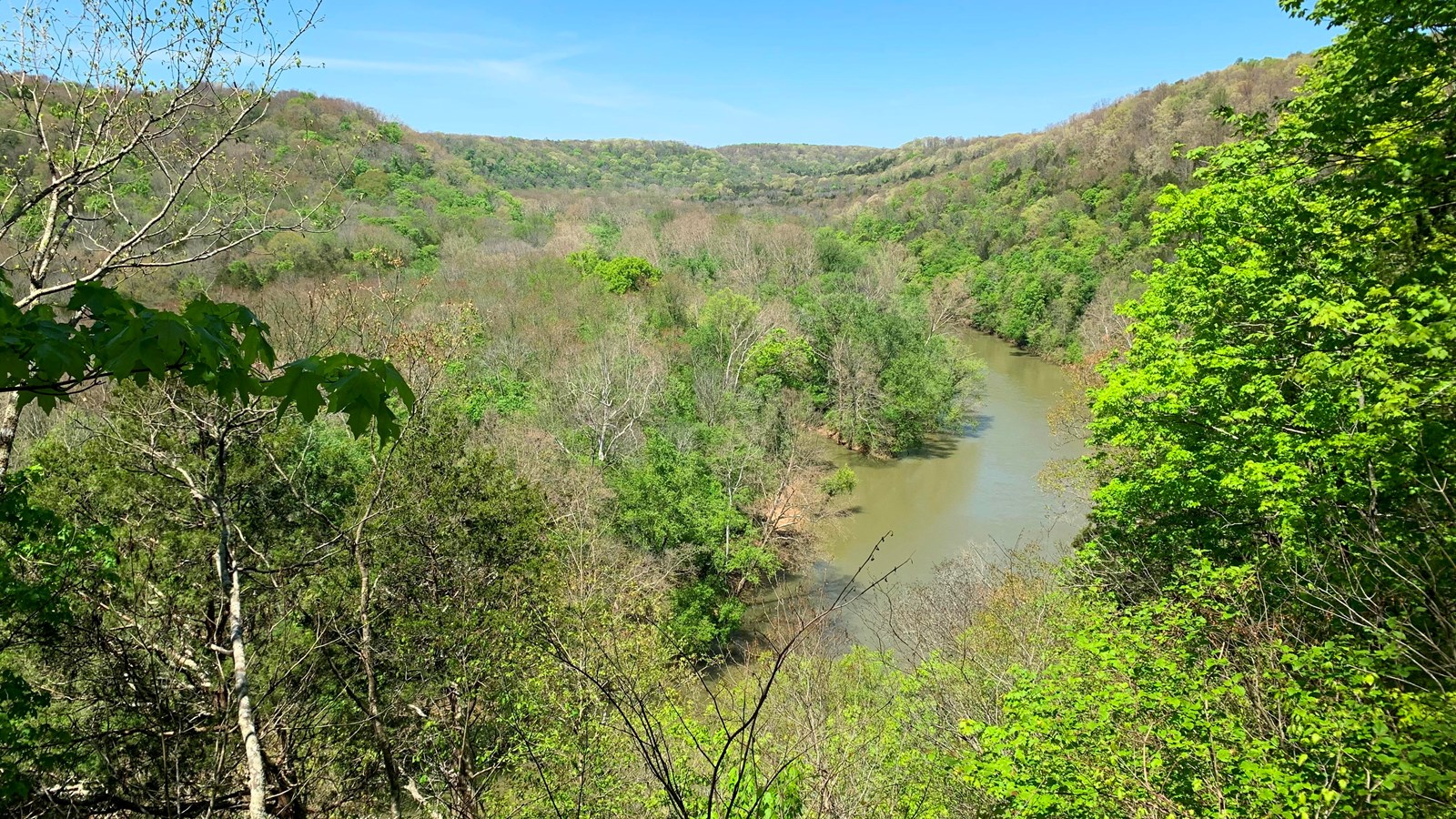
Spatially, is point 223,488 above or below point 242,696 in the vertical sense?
above

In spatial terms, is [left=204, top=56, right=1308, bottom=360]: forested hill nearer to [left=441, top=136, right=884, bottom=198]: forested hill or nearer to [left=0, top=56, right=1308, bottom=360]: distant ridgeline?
[left=0, top=56, right=1308, bottom=360]: distant ridgeline

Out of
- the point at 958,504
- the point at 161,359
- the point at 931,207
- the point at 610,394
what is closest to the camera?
the point at 161,359

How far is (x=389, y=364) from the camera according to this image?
189cm

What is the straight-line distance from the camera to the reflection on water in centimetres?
1936

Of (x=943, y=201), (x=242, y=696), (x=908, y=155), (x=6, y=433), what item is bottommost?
(x=242, y=696)

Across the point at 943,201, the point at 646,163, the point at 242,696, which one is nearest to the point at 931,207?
the point at 943,201

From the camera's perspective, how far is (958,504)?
23.0m

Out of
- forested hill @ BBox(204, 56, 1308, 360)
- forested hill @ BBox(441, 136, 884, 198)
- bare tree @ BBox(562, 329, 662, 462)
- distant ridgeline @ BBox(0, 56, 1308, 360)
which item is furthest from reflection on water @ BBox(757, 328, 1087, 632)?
forested hill @ BBox(441, 136, 884, 198)

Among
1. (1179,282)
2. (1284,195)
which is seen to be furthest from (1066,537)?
(1284,195)

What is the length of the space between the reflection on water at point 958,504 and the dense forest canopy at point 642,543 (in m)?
1.21

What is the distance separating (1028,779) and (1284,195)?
320 inches

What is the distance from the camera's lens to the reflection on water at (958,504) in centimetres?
1936

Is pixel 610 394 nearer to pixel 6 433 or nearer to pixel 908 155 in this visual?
pixel 6 433

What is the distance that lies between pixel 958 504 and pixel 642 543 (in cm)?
1183
